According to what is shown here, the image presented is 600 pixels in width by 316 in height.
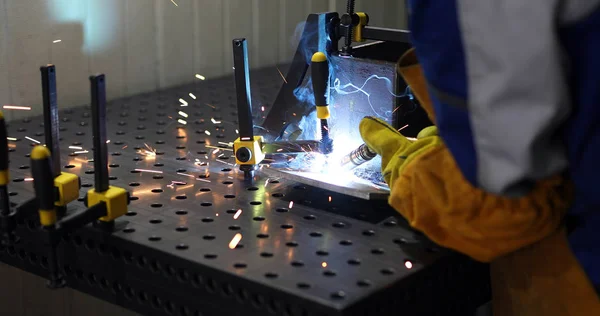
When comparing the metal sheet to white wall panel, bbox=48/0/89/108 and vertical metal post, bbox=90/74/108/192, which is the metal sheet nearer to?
vertical metal post, bbox=90/74/108/192

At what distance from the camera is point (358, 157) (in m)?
1.34

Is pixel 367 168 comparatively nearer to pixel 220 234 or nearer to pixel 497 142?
pixel 220 234

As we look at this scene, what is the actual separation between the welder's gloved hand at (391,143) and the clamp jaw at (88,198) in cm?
39

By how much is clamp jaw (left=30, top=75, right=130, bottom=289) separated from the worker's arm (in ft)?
1.39

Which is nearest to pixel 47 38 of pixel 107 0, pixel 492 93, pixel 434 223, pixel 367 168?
pixel 107 0

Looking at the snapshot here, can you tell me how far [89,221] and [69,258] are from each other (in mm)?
117

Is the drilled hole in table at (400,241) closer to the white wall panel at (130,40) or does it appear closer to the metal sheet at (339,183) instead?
the metal sheet at (339,183)

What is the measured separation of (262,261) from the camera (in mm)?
1027

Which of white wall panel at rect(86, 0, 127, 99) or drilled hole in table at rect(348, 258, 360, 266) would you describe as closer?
drilled hole in table at rect(348, 258, 360, 266)

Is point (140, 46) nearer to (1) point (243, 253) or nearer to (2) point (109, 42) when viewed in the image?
(2) point (109, 42)

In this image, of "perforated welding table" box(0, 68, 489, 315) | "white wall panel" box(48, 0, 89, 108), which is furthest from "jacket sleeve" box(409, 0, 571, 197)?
"white wall panel" box(48, 0, 89, 108)

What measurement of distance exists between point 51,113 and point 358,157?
50 centimetres

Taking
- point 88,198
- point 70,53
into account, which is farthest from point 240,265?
point 70,53

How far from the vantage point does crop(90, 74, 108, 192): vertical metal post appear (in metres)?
1.08
